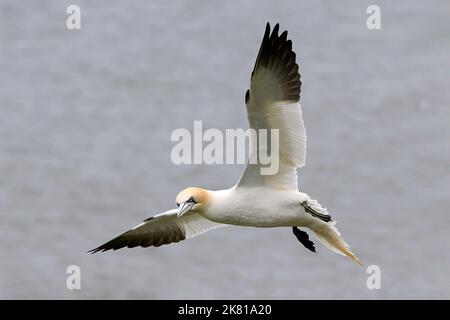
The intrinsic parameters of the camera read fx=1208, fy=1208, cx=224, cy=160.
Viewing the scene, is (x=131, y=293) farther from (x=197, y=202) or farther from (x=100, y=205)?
(x=197, y=202)

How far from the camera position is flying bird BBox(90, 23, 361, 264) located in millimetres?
9898

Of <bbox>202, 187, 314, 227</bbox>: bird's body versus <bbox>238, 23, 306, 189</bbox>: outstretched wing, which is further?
<bbox>202, 187, 314, 227</bbox>: bird's body

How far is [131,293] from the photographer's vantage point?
1767 centimetres

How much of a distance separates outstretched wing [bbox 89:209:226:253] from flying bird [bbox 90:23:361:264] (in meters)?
0.57

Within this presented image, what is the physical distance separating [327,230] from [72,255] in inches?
341

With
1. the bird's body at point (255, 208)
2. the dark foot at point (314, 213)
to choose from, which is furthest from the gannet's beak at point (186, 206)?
the dark foot at point (314, 213)

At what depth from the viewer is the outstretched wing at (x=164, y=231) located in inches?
451

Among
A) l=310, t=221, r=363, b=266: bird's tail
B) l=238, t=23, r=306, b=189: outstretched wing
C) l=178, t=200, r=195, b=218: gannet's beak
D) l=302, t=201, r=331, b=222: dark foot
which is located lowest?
l=310, t=221, r=363, b=266: bird's tail

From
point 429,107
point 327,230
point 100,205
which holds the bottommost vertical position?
point 327,230

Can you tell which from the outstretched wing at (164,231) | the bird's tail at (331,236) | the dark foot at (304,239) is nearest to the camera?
the bird's tail at (331,236)

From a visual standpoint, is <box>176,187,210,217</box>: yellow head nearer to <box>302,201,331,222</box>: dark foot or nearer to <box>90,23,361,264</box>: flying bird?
<box>90,23,361,264</box>: flying bird

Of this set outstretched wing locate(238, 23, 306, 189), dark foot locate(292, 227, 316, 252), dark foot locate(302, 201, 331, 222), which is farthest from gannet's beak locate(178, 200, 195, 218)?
dark foot locate(292, 227, 316, 252)

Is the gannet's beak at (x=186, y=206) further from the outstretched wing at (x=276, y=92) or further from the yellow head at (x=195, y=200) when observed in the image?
the outstretched wing at (x=276, y=92)
